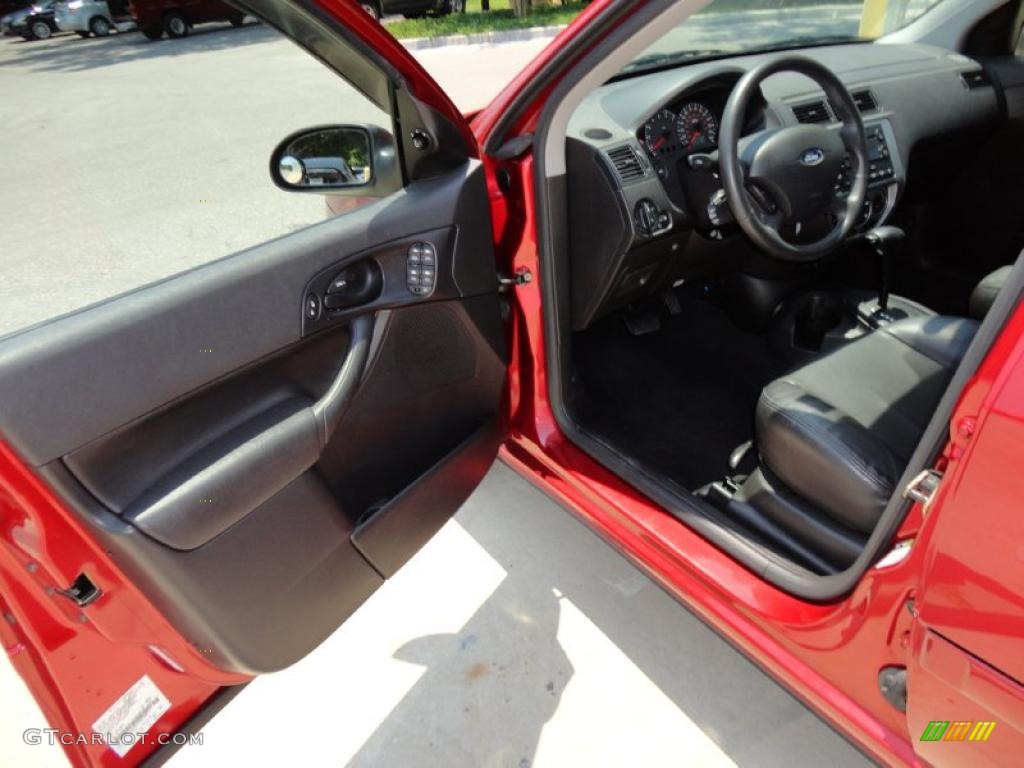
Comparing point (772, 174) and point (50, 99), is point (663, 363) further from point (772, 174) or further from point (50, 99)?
point (50, 99)

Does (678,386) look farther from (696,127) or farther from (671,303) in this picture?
(696,127)

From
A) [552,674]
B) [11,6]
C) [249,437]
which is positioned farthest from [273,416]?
[11,6]

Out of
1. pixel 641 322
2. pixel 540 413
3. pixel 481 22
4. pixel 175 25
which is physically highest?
pixel 175 25

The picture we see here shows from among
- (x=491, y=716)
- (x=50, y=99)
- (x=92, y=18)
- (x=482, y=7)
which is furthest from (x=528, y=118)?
(x=92, y=18)

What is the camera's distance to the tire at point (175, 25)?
14.7 m

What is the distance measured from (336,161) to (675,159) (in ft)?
3.20

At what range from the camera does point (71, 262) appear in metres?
4.07

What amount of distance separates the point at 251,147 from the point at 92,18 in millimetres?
15221

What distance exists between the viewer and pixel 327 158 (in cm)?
155

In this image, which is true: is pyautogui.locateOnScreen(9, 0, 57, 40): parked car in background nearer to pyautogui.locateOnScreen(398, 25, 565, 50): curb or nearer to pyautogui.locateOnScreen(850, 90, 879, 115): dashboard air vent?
pyautogui.locateOnScreen(398, 25, 565, 50): curb

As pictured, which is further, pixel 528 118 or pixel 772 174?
pixel 772 174

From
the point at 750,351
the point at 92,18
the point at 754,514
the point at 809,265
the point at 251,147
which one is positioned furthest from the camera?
the point at 92,18

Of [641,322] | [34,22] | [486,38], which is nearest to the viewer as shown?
[641,322]

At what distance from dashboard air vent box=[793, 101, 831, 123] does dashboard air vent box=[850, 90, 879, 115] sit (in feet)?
0.68
